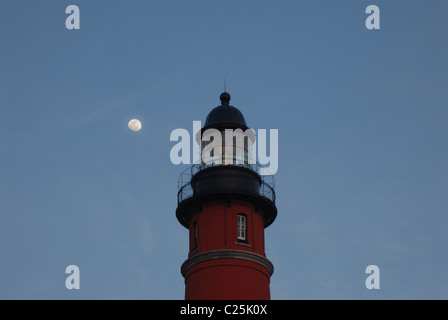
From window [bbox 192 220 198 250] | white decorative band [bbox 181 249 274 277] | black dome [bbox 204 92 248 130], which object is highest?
black dome [bbox 204 92 248 130]

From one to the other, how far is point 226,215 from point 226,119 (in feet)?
18.7

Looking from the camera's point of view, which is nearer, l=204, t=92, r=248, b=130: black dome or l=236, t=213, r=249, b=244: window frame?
l=236, t=213, r=249, b=244: window frame

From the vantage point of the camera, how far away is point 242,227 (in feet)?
129

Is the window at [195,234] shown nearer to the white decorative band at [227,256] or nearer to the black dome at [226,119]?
the white decorative band at [227,256]

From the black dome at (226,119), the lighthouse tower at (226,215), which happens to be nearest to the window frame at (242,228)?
the lighthouse tower at (226,215)

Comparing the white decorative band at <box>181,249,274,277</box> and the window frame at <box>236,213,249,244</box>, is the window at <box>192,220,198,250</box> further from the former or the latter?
the window frame at <box>236,213,249,244</box>

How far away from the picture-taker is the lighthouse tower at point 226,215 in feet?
123

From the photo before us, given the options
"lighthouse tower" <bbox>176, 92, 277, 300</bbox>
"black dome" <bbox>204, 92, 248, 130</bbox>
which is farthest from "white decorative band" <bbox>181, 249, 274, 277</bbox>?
"black dome" <bbox>204, 92, 248, 130</bbox>

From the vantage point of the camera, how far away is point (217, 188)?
39438 millimetres

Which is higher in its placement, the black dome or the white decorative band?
the black dome

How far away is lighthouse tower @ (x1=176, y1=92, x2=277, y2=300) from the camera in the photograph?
37.6 metres
